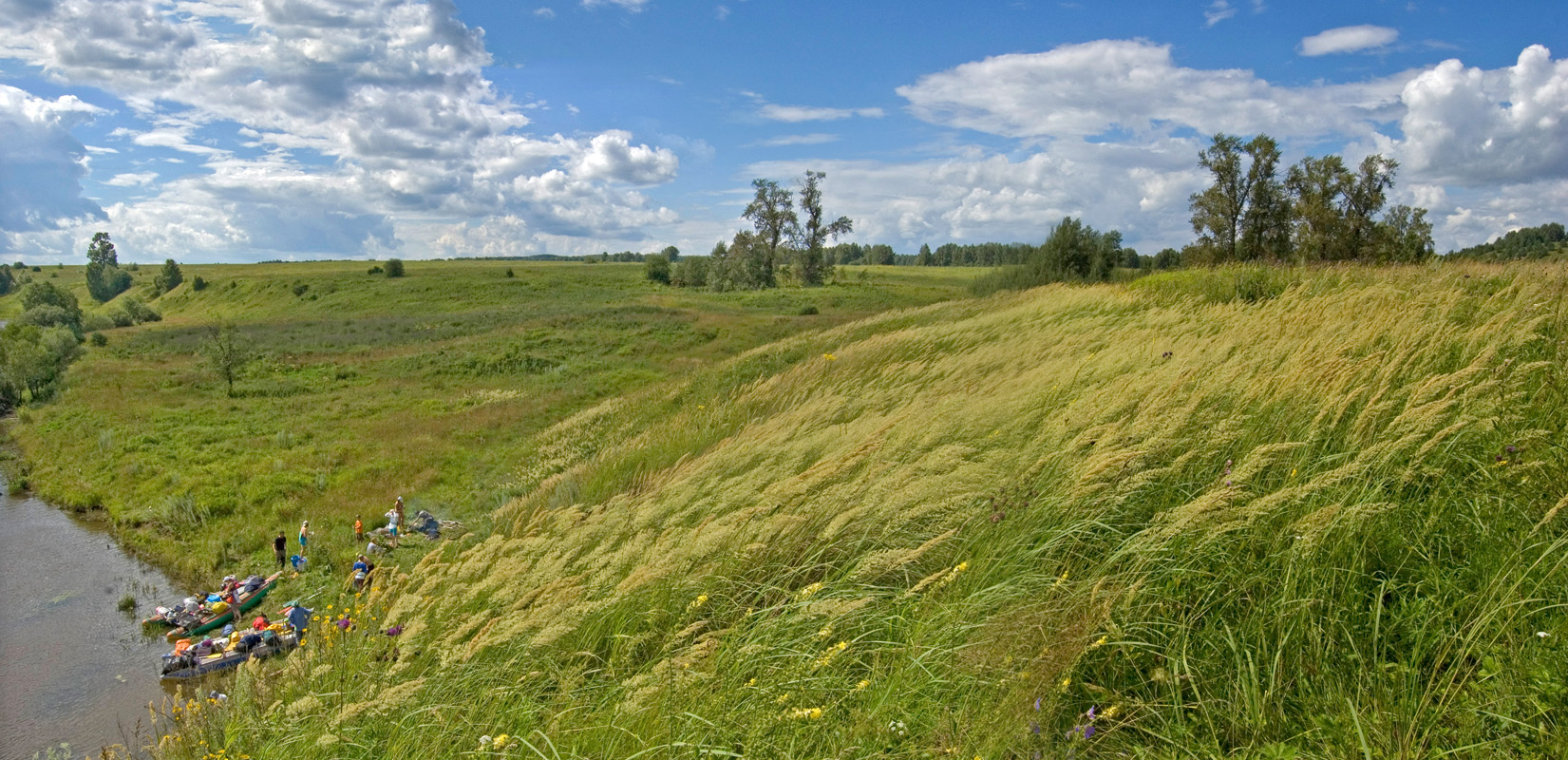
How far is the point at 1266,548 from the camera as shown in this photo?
306cm

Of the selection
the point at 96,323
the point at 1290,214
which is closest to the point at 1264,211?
the point at 1290,214

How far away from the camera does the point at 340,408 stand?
2462 cm

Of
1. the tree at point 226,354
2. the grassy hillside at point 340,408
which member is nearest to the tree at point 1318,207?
the grassy hillside at point 340,408

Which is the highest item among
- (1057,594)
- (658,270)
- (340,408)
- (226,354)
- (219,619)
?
(658,270)

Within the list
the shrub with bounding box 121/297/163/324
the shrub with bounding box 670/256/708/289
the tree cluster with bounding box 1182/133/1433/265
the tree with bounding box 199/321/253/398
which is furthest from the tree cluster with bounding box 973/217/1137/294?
the shrub with bounding box 121/297/163/324

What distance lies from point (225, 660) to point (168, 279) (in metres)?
110

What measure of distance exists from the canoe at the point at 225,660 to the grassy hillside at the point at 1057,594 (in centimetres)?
486

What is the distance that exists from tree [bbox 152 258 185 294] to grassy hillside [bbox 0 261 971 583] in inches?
1923

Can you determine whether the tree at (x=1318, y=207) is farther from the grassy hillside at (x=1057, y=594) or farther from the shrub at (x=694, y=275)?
the shrub at (x=694, y=275)

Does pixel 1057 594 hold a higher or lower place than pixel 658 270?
lower

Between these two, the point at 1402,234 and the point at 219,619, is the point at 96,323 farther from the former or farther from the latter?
the point at 1402,234

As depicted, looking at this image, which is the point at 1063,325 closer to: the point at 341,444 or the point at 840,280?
the point at 341,444

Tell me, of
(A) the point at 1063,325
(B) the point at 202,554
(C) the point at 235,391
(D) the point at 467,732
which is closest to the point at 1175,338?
(A) the point at 1063,325

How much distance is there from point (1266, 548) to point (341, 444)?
21573 mm
